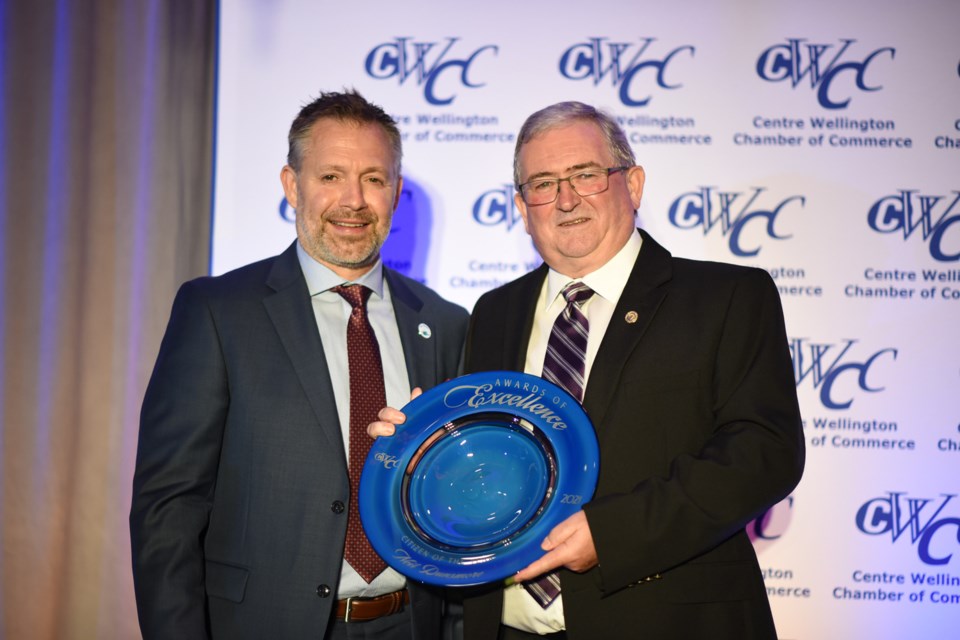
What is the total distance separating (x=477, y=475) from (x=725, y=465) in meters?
0.64

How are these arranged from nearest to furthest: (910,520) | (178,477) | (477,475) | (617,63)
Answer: (477,475), (178,477), (910,520), (617,63)

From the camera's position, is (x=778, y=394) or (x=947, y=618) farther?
(x=947, y=618)

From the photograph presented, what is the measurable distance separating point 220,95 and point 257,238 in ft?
2.38

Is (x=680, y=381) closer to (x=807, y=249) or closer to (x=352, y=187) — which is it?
(x=352, y=187)

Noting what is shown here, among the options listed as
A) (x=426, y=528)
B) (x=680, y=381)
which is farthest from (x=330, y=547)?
(x=680, y=381)

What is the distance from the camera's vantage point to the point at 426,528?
2.10 m

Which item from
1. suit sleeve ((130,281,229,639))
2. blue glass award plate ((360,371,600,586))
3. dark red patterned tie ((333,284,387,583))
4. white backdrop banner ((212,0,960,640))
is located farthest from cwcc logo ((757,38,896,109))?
suit sleeve ((130,281,229,639))

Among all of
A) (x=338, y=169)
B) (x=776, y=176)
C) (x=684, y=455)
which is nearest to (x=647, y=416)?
(x=684, y=455)

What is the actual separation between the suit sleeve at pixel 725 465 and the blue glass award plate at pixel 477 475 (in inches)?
5.4

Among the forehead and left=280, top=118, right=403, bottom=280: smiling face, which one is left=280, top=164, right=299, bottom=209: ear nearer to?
left=280, top=118, right=403, bottom=280: smiling face

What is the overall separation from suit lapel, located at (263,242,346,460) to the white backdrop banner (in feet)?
4.35

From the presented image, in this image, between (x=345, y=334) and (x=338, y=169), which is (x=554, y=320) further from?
(x=338, y=169)

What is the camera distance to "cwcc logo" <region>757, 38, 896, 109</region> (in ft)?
12.4

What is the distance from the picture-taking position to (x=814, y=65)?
3.79m
